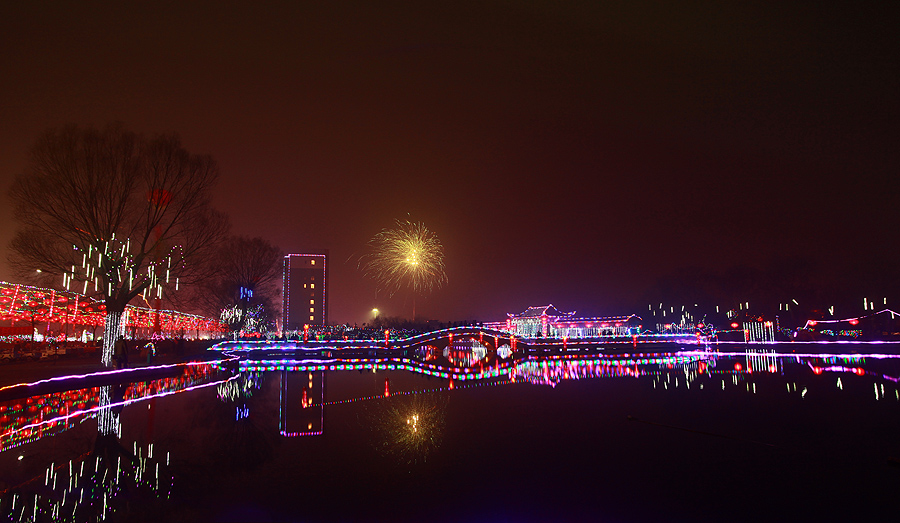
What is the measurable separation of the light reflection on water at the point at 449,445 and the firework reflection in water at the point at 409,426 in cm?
5

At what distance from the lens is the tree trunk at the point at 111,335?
915 inches

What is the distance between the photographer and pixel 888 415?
11.0m

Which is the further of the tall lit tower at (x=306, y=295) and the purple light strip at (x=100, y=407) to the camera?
the tall lit tower at (x=306, y=295)

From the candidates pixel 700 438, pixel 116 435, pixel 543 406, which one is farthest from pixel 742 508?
→ pixel 116 435

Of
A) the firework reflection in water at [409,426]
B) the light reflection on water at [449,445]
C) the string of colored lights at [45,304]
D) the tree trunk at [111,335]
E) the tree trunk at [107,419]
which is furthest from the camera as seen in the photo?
the string of colored lights at [45,304]

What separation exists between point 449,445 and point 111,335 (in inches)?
843

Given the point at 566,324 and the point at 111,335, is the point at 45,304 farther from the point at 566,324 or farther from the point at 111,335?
the point at 566,324

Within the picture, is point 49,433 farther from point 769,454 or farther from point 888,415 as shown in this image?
point 888,415

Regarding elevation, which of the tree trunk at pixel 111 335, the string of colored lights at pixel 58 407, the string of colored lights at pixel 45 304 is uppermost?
the string of colored lights at pixel 45 304

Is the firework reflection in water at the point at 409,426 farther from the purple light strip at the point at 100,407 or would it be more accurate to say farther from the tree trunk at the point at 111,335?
the tree trunk at the point at 111,335

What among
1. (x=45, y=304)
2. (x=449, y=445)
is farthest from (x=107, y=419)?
(x=45, y=304)

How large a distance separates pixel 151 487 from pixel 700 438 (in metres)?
8.17

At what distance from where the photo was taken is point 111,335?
23.7 meters

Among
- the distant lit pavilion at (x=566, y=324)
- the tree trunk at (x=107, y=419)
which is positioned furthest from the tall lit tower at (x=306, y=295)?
the tree trunk at (x=107, y=419)
